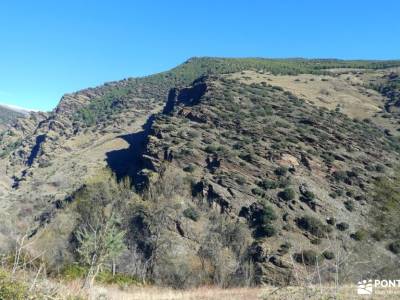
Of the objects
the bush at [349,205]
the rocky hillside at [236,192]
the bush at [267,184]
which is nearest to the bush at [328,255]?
the rocky hillside at [236,192]

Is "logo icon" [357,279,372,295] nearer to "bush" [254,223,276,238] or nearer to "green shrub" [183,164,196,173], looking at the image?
"bush" [254,223,276,238]

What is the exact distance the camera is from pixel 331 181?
2174 inches

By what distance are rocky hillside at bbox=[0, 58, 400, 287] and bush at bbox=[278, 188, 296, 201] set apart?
12 centimetres

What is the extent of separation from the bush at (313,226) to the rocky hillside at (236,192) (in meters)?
0.13

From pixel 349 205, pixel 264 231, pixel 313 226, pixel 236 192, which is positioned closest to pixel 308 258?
pixel 313 226

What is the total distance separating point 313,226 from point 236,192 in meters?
10.2

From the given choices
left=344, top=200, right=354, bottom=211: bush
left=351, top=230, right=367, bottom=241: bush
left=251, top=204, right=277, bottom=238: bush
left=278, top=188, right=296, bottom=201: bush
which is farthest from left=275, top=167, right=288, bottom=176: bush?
left=351, top=230, right=367, bottom=241: bush

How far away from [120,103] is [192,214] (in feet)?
371

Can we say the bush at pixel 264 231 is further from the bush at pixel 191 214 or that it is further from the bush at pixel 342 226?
the bush at pixel 342 226

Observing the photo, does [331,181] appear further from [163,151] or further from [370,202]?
[163,151]

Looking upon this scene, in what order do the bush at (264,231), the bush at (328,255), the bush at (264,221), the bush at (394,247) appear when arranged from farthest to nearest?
the bush at (264,221) < the bush at (264,231) < the bush at (394,247) < the bush at (328,255)

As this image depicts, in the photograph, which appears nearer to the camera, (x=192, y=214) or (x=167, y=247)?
(x=167, y=247)

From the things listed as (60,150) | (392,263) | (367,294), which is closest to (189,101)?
(60,150)

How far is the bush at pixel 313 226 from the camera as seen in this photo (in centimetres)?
4428
